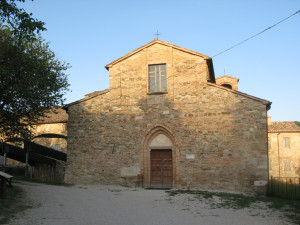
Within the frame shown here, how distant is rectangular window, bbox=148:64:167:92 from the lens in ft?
49.1

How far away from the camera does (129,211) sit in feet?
27.7

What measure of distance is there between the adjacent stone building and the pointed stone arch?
20.5 metres

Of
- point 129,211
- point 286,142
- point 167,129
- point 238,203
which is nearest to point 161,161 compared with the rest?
point 167,129

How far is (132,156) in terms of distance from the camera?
47.4ft

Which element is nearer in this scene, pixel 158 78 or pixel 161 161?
pixel 161 161

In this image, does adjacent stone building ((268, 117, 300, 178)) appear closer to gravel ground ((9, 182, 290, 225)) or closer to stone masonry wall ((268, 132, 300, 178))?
stone masonry wall ((268, 132, 300, 178))

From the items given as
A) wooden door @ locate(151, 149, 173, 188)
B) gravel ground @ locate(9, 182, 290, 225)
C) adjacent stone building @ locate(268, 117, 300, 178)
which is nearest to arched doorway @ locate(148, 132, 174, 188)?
wooden door @ locate(151, 149, 173, 188)

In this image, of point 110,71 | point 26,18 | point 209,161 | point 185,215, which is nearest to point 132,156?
point 209,161

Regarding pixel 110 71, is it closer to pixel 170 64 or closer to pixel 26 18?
pixel 170 64

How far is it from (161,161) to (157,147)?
74cm

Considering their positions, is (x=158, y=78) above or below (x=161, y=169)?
above

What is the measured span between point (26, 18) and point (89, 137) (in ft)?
26.8

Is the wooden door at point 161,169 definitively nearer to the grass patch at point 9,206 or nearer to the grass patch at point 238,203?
the grass patch at point 238,203

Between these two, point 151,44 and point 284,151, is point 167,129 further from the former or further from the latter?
point 284,151
